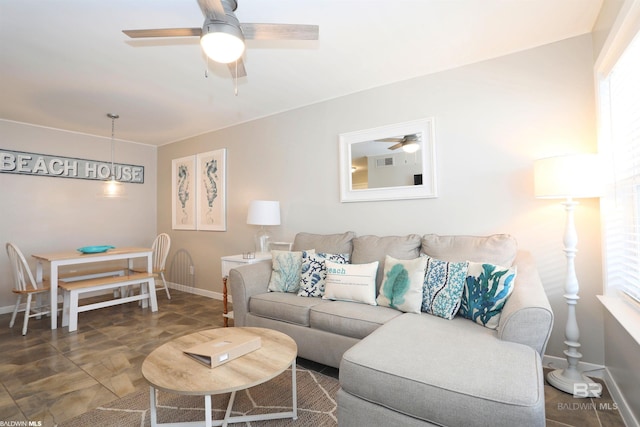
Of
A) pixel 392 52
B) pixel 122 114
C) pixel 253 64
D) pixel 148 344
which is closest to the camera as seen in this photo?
pixel 392 52

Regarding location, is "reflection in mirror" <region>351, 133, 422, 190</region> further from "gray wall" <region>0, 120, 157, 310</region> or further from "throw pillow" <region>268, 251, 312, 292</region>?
"gray wall" <region>0, 120, 157, 310</region>

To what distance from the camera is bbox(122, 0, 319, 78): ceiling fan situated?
1.51 metres

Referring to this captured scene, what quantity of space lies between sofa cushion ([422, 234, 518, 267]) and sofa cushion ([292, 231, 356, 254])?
2.37ft

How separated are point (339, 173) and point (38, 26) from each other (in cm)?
252

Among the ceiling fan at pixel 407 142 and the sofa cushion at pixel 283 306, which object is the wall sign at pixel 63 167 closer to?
the sofa cushion at pixel 283 306

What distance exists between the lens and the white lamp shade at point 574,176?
1.83 m

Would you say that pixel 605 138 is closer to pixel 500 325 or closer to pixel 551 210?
pixel 551 210

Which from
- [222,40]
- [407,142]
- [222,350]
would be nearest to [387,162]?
[407,142]

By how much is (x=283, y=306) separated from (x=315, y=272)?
0.41 meters

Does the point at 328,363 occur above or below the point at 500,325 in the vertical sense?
below

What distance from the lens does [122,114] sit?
3756 millimetres

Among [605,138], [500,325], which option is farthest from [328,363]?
[605,138]

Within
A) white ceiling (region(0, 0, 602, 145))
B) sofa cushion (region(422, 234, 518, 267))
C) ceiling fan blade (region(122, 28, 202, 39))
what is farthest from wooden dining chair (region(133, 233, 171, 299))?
sofa cushion (region(422, 234, 518, 267))

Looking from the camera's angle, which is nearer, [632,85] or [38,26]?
[632,85]
